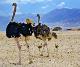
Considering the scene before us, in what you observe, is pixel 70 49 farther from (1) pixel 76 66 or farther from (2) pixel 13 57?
(1) pixel 76 66

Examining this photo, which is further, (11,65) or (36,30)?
(36,30)

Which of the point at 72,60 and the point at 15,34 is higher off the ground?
the point at 15,34

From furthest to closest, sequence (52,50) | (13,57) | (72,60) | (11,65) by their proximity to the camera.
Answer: (52,50), (13,57), (72,60), (11,65)

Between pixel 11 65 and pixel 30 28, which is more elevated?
pixel 30 28

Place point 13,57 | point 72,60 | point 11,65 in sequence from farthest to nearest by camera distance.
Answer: point 13,57
point 72,60
point 11,65

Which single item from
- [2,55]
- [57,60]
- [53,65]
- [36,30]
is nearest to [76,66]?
[53,65]

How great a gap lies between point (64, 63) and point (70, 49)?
603 cm

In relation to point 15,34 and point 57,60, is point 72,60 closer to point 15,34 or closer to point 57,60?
point 57,60

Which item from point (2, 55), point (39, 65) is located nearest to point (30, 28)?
point (39, 65)

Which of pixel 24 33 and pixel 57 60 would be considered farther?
pixel 57 60

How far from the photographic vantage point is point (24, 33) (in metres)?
17.1

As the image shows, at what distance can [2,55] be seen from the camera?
20438mm

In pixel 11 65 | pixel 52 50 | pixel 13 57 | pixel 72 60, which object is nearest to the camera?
pixel 11 65

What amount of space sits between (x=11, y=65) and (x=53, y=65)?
1.60 m
